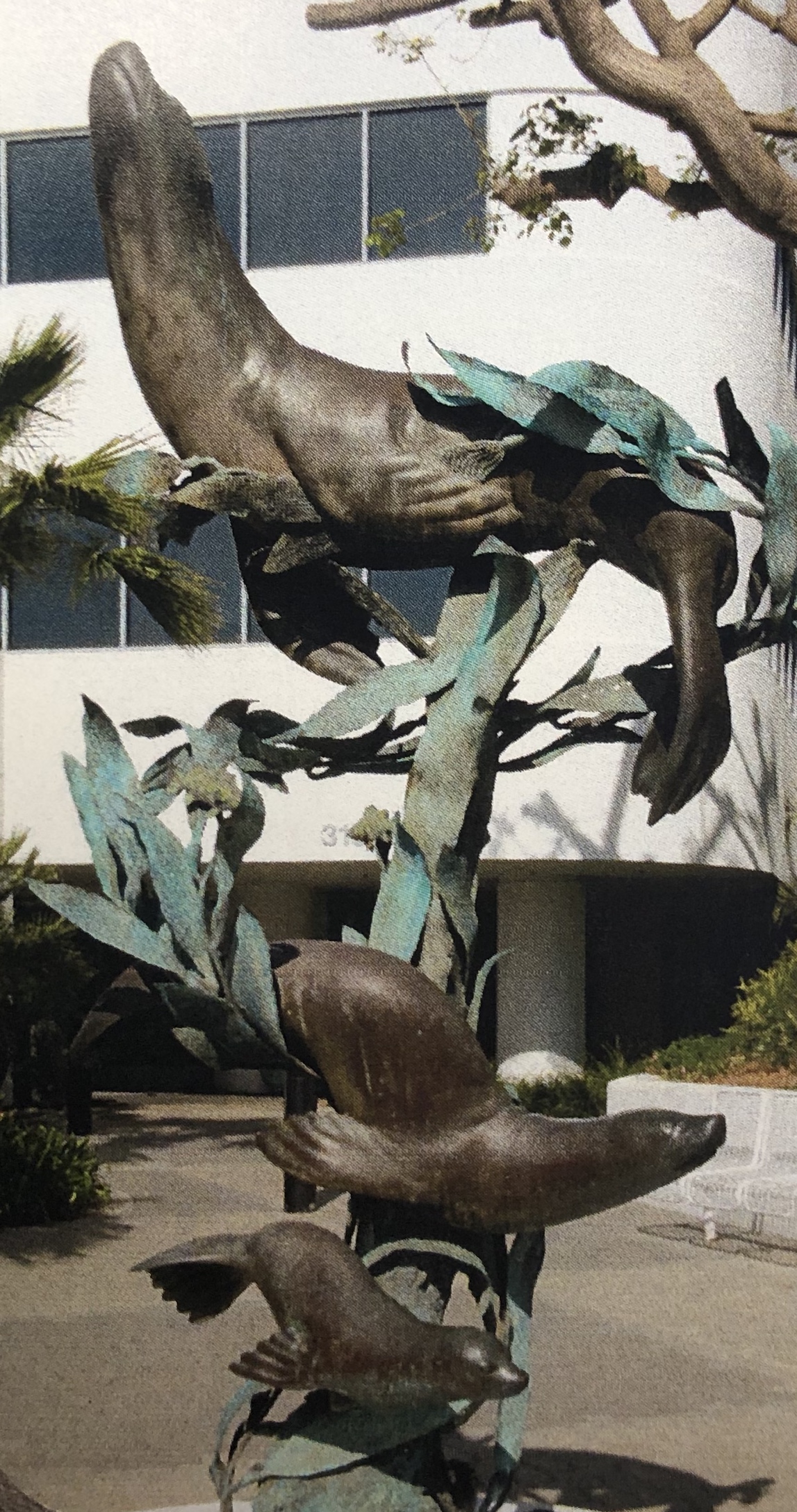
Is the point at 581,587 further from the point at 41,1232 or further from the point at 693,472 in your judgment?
the point at 693,472

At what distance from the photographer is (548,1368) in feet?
25.7

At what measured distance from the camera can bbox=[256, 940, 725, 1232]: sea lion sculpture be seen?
13.6 feet

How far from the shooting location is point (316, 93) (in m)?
14.9

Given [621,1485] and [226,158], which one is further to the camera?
[226,158]

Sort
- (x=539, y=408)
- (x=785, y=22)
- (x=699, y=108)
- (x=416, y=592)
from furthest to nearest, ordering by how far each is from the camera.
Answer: (x=416, y=592) → (x=785, y=22) → (x=699, y=108) → (x=539, y=408)

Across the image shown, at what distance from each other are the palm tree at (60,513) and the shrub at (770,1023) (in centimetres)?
524

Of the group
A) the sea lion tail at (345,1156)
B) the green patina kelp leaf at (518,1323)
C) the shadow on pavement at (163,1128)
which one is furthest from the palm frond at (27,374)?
the green patina kelp leaf at (518,1323)

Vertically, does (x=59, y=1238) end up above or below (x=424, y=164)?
below

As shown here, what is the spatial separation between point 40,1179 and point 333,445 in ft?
23.1

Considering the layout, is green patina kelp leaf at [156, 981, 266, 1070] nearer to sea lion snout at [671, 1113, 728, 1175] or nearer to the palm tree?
sea lion snout at [671, 1113, 728, 1175]

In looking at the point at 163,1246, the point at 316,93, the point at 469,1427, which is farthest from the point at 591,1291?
the point at 316,93

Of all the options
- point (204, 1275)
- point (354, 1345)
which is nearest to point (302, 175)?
point (204, 1275)

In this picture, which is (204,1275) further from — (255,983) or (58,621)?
(58,621)

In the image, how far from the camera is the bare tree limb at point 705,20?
838cm
